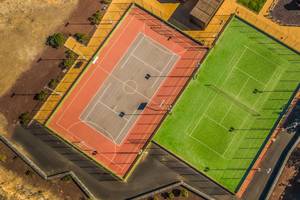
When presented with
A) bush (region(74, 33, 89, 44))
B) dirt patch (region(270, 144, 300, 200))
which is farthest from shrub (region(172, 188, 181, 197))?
bush (region(74, 33, 89, 44))

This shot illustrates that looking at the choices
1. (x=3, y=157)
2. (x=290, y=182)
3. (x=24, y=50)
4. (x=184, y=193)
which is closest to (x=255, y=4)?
(x=290, y=182)

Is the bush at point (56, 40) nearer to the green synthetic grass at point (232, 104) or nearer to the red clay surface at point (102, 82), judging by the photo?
the red clay surface at point (102, 82)

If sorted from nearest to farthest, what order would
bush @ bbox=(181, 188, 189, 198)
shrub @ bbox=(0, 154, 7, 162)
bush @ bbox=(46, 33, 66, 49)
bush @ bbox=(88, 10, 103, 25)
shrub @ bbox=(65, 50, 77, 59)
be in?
bush @ bbox=(181, 188, 189, 198), shrub @ bbox=(0, 154, 7, 162), bush @ bbox=(46, 33, 66, 49), shrub @ bbox=(65, 50, 77, 59), bush @ bbox=(88, 10, 103, 25)

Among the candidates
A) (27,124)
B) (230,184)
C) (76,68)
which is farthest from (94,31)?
(230,184)

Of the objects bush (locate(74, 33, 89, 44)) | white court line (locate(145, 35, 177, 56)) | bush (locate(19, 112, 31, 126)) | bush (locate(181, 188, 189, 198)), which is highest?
white court line (locate(145, 35, 177, 56))

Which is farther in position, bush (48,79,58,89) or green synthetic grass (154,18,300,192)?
bush (48,79,58,89)

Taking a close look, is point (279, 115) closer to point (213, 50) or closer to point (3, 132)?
point (213, 50)

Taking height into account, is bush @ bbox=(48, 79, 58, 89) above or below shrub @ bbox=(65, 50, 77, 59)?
below

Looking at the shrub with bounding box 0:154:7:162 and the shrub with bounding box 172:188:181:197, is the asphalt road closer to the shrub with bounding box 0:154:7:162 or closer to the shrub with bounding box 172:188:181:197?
the shrub with bounding box 172:188:181:197
